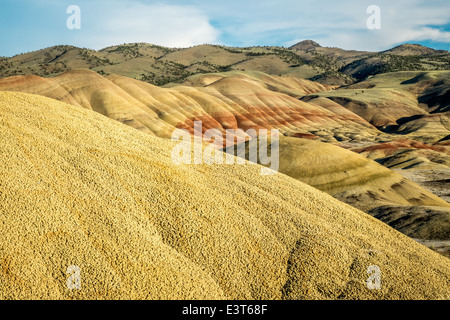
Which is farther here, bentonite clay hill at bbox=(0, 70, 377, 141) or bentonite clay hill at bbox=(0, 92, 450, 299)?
bentonite clay hill at bbox=(0, 70, 377, 141)

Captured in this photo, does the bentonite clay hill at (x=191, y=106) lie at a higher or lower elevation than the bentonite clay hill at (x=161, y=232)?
higher

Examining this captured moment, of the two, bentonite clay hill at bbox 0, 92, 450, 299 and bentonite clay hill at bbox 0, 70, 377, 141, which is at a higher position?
bentonite clay hill at bbox 0, 70, 377, 141

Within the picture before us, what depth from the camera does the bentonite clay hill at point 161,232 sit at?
386 inches

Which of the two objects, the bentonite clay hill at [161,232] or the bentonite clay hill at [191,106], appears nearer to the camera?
the bentonite clay hill at [161,232]

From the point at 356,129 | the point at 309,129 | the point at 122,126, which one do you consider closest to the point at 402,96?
the point at 356,129

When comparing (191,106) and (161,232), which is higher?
(191,106)

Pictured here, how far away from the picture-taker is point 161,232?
11844mm

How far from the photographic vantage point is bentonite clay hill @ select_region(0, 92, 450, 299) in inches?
386

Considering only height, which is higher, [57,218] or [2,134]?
[2,134]

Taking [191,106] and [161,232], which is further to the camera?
[191,106]

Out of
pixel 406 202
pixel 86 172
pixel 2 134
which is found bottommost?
pixel 406 202
